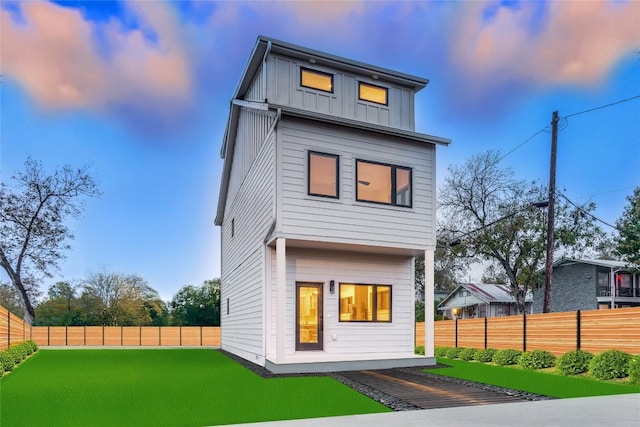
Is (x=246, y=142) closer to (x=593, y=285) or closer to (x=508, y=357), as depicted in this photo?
(x=508, y=357)

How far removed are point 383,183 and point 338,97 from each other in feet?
9.14

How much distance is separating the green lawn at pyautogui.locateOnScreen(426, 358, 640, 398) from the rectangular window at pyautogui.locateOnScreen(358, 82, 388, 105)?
724 centimetres

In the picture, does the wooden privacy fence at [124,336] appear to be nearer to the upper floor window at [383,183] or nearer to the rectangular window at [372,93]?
the upper floor window at [383,183]

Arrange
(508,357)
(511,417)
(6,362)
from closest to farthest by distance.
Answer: (511,417)
(6,362)
(508,357)

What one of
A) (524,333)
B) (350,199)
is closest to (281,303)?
(350,199)

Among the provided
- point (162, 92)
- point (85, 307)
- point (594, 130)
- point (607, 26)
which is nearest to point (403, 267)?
point (607, 26)

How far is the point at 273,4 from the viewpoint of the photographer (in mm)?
14805

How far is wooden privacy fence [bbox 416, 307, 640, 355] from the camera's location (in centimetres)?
1022

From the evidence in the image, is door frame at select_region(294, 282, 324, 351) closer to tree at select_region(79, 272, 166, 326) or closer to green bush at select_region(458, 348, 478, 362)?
green bush at select_region(458, 348, 478, 362)

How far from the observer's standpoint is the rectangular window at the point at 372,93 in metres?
13.7

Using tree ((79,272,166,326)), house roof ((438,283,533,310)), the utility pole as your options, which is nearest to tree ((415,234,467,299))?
the utility pole

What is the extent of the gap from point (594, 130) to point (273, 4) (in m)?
18.9

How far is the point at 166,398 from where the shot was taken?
24.3 feet

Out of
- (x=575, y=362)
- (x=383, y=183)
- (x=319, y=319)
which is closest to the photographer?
(x=575, y=362)
